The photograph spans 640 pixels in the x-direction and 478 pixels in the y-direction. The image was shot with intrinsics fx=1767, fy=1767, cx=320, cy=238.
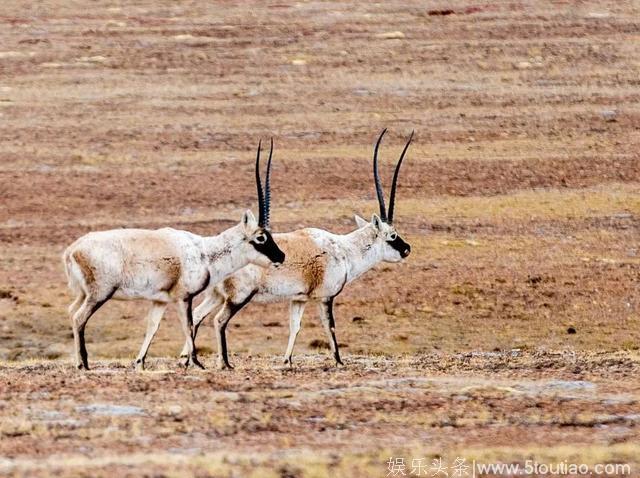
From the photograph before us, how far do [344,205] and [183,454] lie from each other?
68.9ft

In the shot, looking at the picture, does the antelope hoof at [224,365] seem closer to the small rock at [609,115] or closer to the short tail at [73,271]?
the short tail at [73,271]

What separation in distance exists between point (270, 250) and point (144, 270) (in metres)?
1.66

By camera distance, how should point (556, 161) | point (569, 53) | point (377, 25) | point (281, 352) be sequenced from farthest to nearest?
point (377, 25) → point (569, 53) → point (556, 161) → point (281, 352)

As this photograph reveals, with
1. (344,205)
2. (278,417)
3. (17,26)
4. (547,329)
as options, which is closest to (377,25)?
(17,26)

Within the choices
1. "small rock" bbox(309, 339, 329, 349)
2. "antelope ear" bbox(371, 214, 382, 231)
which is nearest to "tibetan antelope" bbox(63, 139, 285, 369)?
"antelope ear" bbox(371, 214, 382, 231)

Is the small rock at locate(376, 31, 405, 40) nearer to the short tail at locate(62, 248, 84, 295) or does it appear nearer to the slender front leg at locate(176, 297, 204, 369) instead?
the slender front leg at locate(176, 297, 204, 369)

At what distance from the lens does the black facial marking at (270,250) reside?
2027 cm

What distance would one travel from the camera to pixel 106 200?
35.3m

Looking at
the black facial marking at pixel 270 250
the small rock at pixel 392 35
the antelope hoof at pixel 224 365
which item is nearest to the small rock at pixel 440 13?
the small rock at pixel 392 35

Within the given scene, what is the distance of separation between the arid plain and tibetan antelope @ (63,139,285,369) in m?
0.71

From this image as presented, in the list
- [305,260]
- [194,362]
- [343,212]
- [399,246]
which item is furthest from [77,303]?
[343,212]

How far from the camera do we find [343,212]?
113ft

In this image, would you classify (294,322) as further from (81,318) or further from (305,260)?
(81,318)

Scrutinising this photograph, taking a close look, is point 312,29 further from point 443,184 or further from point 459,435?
point 459,435
